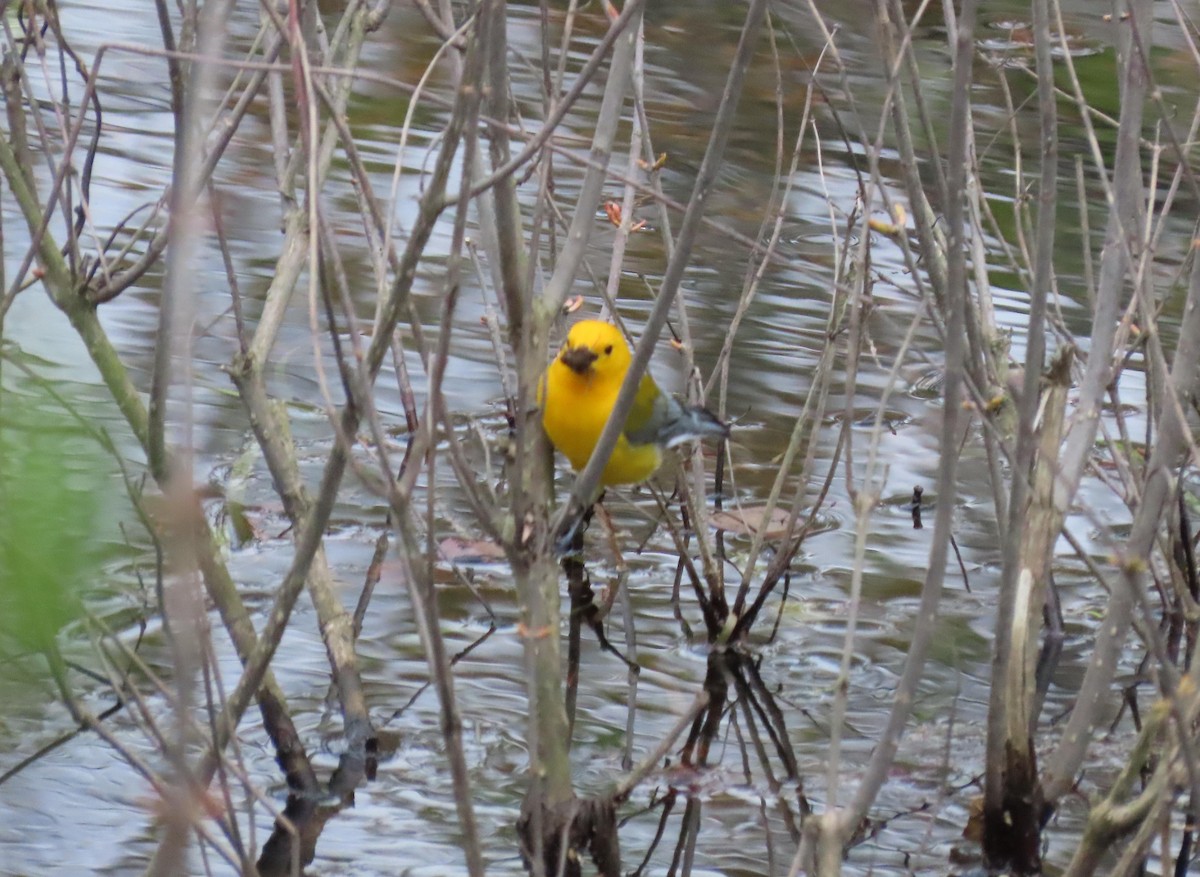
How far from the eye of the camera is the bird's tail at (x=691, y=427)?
4.93 meters

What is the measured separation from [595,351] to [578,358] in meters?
0.07

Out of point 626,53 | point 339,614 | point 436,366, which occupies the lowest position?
point 339,614

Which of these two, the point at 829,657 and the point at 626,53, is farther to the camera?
the point at 829,657

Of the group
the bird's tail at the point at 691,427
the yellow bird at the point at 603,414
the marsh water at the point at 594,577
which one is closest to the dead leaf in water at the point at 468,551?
the marsh water at the point at 594,577

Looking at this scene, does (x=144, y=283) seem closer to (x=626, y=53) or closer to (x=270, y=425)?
(x=270, y=425)

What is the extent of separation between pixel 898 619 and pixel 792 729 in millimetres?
772

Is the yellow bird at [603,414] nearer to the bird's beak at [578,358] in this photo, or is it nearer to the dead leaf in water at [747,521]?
the bird's beak at [578,358]

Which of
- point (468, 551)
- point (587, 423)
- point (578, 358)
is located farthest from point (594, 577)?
point (578, 358)

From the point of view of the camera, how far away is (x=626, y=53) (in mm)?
3164

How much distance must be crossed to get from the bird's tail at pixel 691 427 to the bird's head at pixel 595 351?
22 cm

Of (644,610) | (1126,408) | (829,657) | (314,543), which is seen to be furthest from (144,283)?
(314,543)

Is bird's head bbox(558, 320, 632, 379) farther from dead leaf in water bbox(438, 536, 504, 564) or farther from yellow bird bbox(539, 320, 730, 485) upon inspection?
dead leaf in water bbox(438, 536, 504, 564)

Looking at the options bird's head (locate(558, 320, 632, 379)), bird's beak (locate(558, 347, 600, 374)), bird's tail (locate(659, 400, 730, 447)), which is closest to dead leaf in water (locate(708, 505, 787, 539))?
bird's tail (locate(659, 400, 730, 447))

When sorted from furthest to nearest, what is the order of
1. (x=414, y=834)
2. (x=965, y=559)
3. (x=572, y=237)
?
(x=965, y=559) → (x=414, y=834) → (x=572, y=237)
